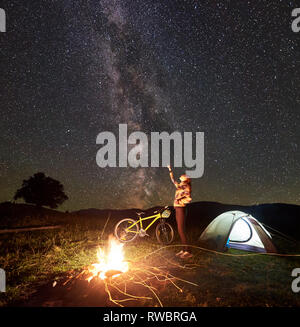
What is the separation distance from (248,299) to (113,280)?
3227mm

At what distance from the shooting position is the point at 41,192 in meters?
41.4

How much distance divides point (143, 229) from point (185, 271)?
3915mm

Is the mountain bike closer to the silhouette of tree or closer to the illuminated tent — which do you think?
the illuminated tent

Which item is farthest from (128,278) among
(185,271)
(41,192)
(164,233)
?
(41,192)

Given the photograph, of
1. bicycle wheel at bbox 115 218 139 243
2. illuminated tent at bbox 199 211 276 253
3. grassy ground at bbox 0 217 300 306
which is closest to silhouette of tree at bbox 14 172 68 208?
grassy ground at bbox 0 217 300 306

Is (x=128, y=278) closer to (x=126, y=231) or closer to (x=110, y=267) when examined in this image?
(x=110, y=267)

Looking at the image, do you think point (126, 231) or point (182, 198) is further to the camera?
point (126, 231)

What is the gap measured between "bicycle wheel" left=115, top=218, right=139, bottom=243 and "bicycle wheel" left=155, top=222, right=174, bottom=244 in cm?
111

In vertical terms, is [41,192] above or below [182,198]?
below

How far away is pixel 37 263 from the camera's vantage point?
6.88 metres

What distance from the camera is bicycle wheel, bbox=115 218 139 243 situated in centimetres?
998

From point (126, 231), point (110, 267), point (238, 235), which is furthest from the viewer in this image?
point (126, 231)

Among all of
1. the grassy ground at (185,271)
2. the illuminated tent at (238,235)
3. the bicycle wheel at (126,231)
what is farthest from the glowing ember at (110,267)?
the illuminated tent at (238,235)
